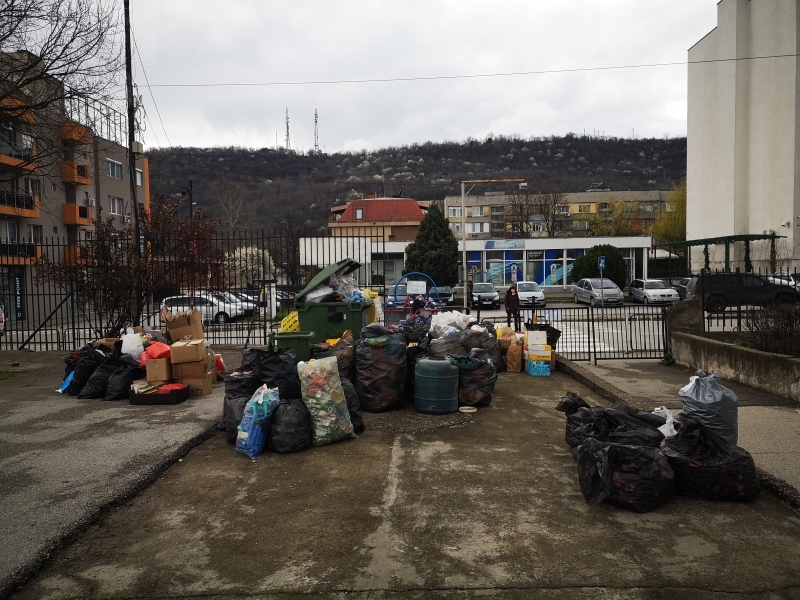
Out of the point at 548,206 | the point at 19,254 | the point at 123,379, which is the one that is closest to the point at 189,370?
the point at 123,379

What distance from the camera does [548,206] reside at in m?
67.1

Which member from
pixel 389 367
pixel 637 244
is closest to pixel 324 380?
pixel 389 367

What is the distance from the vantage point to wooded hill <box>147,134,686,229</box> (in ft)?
232

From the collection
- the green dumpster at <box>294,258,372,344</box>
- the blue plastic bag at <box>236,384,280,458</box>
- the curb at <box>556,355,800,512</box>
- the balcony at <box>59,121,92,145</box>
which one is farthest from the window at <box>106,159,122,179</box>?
the blue plastic bag at <box>236,384,280,458</box>

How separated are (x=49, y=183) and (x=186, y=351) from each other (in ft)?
109

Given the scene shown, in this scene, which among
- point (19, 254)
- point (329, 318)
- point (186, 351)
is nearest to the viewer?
point (186, 351)

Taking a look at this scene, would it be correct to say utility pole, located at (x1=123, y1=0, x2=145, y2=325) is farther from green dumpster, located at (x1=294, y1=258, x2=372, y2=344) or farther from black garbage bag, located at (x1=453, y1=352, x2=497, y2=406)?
black garbage bag, located at (x1=453, y1=352, x2=497, y2=406)

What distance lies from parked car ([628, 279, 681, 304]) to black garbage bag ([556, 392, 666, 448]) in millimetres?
26811

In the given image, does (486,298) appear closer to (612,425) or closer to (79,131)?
(79,131)

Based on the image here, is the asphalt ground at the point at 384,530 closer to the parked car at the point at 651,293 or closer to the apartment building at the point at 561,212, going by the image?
the parked car at the point at 651,293

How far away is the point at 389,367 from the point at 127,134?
10.7m

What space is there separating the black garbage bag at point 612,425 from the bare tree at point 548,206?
60944 mm

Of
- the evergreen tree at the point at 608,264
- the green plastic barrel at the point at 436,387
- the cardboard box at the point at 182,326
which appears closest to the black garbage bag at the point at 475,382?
the green plastic barrel at the point at 436,387

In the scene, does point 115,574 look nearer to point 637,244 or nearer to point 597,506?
point 597,506
